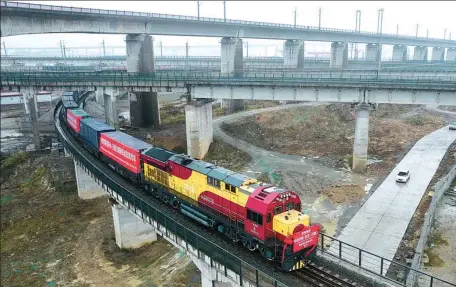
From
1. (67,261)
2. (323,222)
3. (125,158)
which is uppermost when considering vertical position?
(125,158)

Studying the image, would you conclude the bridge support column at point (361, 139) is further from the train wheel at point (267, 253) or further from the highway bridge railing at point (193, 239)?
the train wheel at point (267, 253)

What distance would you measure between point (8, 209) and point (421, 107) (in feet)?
270

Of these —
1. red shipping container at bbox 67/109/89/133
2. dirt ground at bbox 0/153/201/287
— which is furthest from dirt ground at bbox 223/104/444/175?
dirt ground at bbox 0/153/201/287

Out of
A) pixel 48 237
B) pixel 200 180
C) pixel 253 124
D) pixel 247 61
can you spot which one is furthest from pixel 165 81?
pixel 247 61

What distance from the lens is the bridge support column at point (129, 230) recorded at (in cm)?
3291

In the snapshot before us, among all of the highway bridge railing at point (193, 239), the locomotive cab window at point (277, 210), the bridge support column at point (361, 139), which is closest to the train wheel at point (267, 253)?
the highway bridge railing at point (193, 239)

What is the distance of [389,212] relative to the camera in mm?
31547

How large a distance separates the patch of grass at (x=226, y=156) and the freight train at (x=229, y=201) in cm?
1638

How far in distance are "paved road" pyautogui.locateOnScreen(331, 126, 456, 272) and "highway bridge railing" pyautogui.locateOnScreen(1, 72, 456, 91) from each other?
9855 millimetres

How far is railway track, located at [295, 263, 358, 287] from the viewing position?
17.9 meters

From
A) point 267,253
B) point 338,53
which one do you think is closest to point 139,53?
point 267,253

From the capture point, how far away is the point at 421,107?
84.2 meters

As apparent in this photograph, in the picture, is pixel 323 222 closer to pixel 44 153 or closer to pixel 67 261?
pixel 67 261

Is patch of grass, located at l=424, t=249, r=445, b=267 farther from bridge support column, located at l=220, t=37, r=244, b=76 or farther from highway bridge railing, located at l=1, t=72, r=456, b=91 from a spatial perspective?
bridge support column, located at l=220, t=37, r=244, b=76
